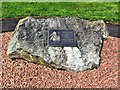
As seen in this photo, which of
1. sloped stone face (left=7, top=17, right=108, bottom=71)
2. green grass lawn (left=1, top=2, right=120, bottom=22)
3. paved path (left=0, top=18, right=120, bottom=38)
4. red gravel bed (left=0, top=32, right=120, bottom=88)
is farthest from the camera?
green grass lawn (left=1, top=2, right=120, bottom=22)

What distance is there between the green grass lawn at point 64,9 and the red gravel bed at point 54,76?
12.6 ft

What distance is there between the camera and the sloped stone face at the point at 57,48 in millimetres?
9836

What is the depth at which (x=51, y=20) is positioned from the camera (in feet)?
34.4

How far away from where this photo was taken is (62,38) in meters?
10.3

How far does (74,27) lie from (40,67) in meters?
1.33

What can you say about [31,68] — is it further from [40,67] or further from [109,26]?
[109,26]

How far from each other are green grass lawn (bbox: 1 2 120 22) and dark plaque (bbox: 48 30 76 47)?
12.3ft

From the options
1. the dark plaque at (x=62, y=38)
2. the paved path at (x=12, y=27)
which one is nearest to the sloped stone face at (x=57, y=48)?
Answer: the dark plaque at (x=62, y=38)

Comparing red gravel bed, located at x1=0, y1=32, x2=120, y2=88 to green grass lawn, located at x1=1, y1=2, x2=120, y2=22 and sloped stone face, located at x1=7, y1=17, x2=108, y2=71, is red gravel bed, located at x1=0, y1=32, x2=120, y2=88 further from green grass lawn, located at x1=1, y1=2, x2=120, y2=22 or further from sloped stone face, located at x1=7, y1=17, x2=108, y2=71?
green grass lawn, located at x1=1, y1=2, x2=120, y2=22

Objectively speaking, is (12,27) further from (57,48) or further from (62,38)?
(57,48)

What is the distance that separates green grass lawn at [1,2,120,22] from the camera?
14.1 m

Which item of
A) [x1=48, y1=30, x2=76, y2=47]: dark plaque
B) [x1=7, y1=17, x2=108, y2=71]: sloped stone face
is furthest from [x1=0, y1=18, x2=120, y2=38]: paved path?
[x1=48, y1=30, x2=76, y2=47]: dark plaque

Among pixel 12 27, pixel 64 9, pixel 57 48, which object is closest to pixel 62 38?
pixel 57 48

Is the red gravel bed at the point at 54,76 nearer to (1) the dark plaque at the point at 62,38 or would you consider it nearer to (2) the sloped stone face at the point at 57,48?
(2) the sloped stone face at the point at 57,48
